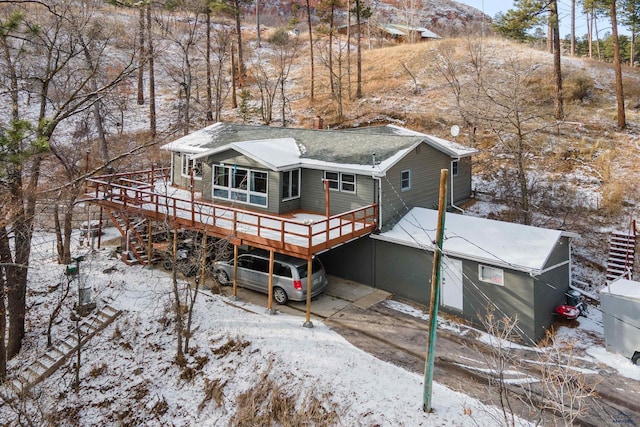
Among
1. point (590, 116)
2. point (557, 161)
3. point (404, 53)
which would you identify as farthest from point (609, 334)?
point (404, 53)

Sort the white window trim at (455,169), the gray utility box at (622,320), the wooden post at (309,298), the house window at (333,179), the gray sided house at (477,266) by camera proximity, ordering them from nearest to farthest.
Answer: the gray utility box at (622,320) → the gray sided house at (477,266) → the wooden post at (309,298) → the house window at (333,179) → the white window trim at (455,169)

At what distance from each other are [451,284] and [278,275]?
18.9 feet

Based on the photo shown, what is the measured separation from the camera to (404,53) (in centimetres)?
4388

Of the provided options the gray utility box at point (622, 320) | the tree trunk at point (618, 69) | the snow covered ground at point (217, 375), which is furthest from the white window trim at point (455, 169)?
the tree trunk at point (618, 69)

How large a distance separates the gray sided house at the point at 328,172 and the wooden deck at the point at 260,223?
0.75 metres

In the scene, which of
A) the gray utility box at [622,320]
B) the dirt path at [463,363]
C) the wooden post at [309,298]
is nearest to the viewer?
the dirt path at [463,363]

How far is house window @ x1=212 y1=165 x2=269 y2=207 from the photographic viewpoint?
17.2 metres

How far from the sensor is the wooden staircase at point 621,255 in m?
15.4

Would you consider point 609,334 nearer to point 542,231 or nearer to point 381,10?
point 542,231

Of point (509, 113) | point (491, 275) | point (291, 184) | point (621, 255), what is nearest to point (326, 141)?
point (291, 184)

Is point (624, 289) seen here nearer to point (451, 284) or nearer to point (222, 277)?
point (451, 284)

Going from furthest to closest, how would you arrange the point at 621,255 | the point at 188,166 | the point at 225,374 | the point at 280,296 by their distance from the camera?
the point at 188,166 → the point at 621,255 → the point at 280,296 → the point at 225,374

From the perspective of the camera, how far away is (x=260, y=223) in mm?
15148

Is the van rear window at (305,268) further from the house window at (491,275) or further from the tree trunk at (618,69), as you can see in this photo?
the tree trunk at (618,69)
